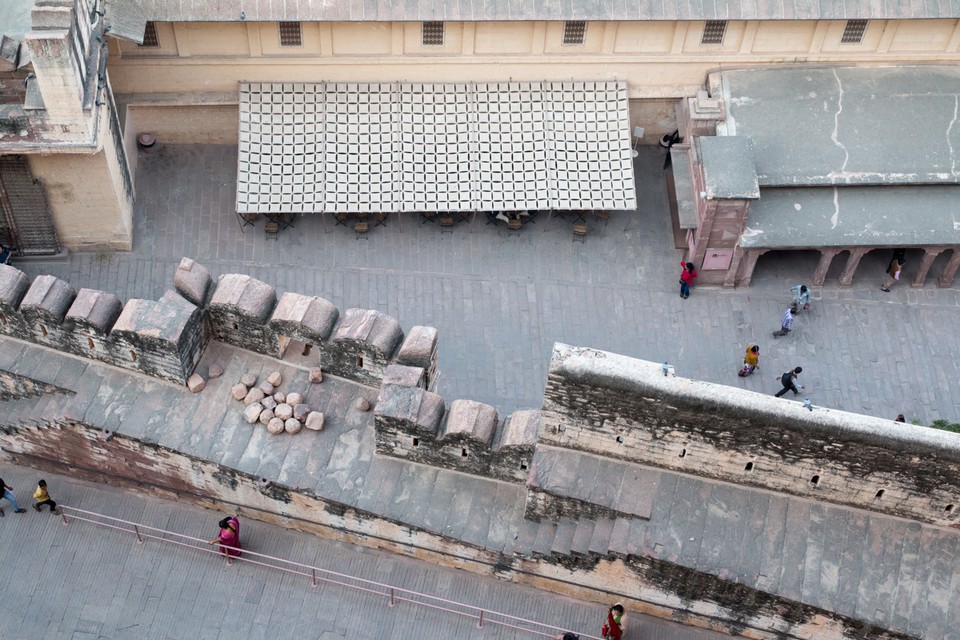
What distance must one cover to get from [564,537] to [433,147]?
11.5m

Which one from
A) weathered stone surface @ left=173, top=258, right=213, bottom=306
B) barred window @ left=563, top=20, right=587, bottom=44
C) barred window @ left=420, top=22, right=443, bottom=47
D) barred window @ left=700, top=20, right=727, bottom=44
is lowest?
weathered stone surface @ left=173, top=258, right=213, bottom=306

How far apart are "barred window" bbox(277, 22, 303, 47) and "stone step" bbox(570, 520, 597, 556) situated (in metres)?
13.9

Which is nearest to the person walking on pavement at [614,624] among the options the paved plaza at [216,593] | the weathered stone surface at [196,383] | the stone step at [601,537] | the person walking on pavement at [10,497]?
the paved plaza at [216,593]

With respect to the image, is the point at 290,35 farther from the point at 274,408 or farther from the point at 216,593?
the point at 216,593

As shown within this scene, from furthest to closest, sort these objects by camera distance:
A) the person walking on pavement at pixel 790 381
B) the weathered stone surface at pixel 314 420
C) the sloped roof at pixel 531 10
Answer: the sloped roof at pixel 531 10 < the person walking on pavement at pixel 790 381 < the weathered stone surface at pixel 314 420

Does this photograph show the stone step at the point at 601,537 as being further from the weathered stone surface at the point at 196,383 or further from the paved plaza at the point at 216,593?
the weathered stone surface at the point at 196,383

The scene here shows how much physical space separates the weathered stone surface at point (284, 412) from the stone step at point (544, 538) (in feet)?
16.7

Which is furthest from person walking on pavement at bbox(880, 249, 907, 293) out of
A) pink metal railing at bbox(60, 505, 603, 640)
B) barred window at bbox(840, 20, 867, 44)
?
pink metal railing at bbox(60, 505, 603, 640)

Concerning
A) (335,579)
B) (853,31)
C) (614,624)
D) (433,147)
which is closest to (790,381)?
(614,624)

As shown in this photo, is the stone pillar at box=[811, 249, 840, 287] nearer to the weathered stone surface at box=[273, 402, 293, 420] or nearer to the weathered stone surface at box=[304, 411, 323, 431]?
the weathered stone surface at box=[304, 411, 323, 431]

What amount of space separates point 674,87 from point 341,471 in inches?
546

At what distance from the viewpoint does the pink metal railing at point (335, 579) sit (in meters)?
22.4

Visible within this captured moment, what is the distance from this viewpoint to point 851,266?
2942cm

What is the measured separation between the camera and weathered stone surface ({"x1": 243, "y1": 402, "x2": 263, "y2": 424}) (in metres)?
23.0
